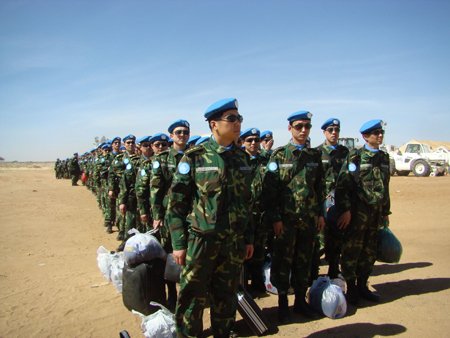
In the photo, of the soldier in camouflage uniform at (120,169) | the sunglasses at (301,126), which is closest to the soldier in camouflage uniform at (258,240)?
the sunglasses at (301,126)

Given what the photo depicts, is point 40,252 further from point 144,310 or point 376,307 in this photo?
point 376,307

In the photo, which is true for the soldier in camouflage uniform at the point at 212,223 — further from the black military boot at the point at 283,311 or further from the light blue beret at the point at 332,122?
the light blue beret at the point at 332,122

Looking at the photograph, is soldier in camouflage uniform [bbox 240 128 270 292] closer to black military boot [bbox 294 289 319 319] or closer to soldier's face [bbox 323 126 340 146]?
black military boot [bbox 294 289 319 319]

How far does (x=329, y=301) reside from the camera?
352 centimetres

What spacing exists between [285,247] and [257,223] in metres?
1.15

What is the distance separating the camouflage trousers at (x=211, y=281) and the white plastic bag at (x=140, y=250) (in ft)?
3.33

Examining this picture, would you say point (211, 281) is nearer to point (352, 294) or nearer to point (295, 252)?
point (295, 252)

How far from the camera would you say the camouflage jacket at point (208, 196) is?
2.51 m

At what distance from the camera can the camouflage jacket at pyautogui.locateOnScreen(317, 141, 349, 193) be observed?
4969mm

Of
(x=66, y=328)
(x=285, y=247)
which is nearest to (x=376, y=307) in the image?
(x=285, y=247)

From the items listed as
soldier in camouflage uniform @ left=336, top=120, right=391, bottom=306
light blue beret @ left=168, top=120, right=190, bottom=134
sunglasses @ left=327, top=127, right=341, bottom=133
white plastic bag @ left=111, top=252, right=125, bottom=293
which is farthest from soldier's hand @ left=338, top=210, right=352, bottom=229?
white plastic bag @ left=111, top=252, right=125, bottom=293

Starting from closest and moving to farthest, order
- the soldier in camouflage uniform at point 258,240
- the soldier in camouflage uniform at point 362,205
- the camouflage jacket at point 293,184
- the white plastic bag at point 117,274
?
the camouflage jacket at point 293,184 → the soldier in camouflage uniform at point 362,205 → the white plastic bag at point 117,274 → the soldier in camouflage uniform at point 258,240

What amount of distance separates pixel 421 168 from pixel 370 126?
19.8 m

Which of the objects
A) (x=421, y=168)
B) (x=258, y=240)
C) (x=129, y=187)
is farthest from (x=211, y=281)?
(x=421, y=168)
